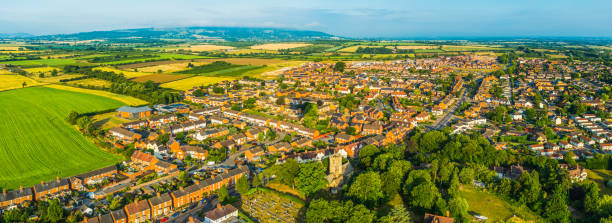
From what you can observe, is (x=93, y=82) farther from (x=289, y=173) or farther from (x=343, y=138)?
(x=289, y=173)

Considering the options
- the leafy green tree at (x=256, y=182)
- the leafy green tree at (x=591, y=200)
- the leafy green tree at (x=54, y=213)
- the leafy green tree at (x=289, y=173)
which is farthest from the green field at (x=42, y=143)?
the leafy green tree at (x=591, y=200)

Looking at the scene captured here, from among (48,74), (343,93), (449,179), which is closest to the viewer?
(449,179)

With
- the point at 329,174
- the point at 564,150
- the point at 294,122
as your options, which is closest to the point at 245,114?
the point at 294,122

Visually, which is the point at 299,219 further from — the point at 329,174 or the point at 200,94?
the point at 200,94

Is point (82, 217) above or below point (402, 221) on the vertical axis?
below

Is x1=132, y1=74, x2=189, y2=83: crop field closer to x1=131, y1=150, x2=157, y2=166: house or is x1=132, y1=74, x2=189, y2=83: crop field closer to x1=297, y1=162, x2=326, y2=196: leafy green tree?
x1=131, y1=150, x2=157, y2=166: house

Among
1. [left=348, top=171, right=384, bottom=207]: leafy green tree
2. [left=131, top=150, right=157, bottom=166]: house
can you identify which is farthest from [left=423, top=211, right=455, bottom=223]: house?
[left=131, top=150, right=157, bottom=166]: house

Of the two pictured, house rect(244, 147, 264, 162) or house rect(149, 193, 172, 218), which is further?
house rect(244, 147, 264, 162)

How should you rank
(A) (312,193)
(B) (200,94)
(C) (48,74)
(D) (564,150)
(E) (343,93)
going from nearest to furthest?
(A) (312,193), (D) (564,150), (B) (200,94), (E) (343,93), (C) (48,74)
